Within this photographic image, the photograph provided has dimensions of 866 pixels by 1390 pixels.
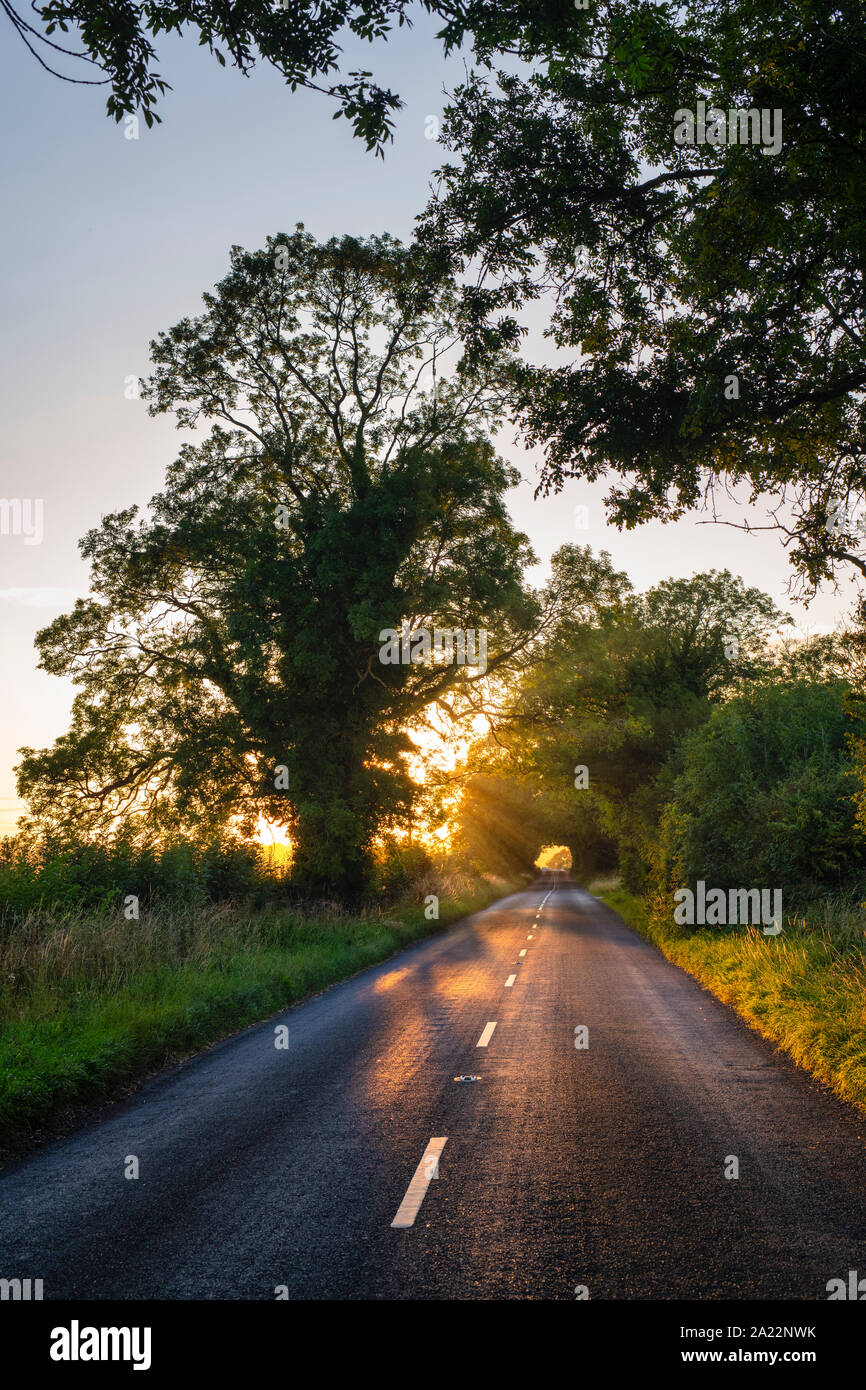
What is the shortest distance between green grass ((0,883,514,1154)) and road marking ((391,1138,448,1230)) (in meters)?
3.18

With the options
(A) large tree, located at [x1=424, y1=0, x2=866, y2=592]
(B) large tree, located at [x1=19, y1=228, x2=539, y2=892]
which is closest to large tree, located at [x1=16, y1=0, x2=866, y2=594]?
(A) large tree, located at [x1=424, y1=0, x2=866, y2=592]

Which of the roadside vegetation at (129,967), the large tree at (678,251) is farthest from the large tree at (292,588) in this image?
the large tree at (678,251)

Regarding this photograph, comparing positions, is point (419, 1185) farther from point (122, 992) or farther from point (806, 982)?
point (806, 982)

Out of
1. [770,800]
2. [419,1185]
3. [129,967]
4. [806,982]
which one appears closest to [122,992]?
[129,967]

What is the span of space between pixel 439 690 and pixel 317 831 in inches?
223

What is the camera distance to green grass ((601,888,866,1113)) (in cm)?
832

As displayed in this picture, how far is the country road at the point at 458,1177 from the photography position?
4273mm

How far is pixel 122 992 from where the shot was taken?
10758mm

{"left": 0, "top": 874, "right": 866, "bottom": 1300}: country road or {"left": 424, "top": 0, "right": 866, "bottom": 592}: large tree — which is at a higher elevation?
{"left": 424, "top": 0, "right": 866, "bottom": 592}: large tree

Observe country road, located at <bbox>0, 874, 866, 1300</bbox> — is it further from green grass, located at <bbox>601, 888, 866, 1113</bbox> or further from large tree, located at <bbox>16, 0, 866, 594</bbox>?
large tree, located at <bbox>16, 0, 866, 594</bbox>

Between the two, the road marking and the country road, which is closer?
the country road

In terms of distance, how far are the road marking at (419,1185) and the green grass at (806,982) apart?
3.61 meters

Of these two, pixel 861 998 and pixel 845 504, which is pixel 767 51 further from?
pixel 861 998
